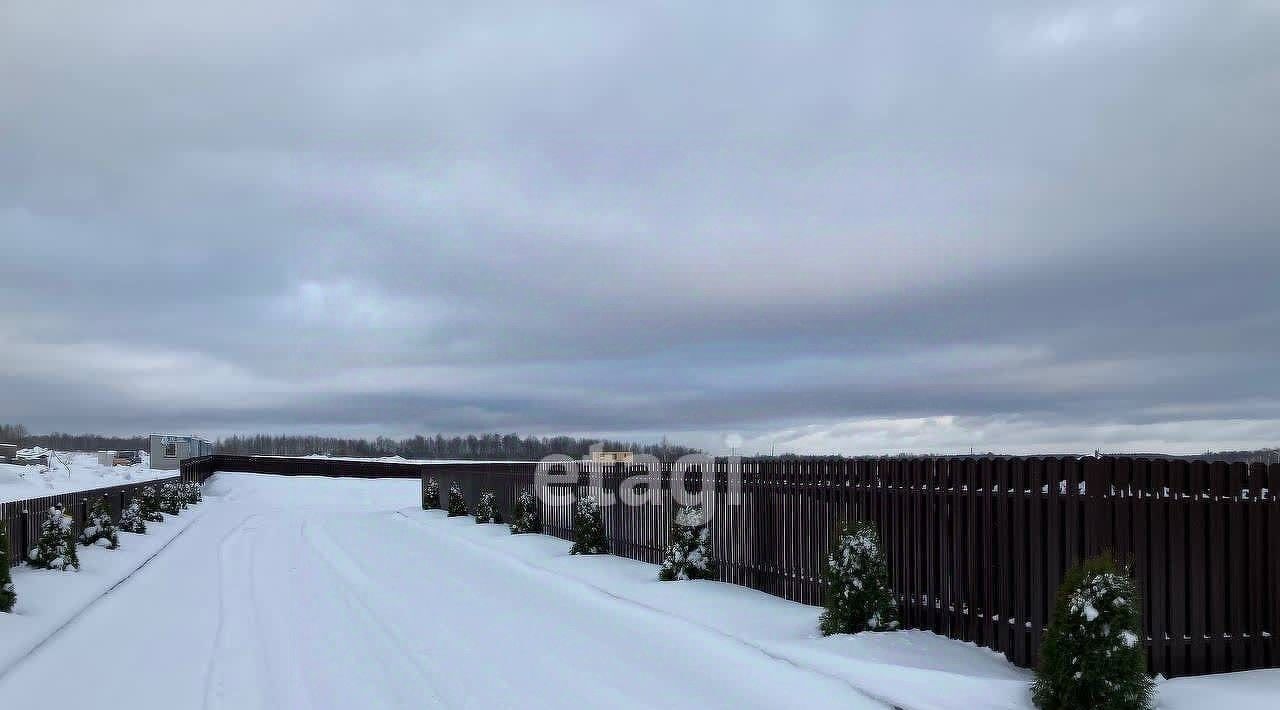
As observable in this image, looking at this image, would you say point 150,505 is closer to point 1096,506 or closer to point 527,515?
point 527,515

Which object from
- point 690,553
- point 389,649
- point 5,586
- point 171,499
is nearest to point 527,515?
point 690,553

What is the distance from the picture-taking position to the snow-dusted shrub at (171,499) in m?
33.4

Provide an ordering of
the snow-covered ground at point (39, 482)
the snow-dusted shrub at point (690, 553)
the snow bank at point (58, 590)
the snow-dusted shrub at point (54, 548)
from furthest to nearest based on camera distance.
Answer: the snow-covered ground at point (39, 482), the snow-dusted shrub at point (54, 548), the snow-dusted shrub at point (690, 553), the snow bank at point (58, 590)

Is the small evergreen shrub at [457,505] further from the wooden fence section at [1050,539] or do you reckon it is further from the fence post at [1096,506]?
the fence post at [1096,506]

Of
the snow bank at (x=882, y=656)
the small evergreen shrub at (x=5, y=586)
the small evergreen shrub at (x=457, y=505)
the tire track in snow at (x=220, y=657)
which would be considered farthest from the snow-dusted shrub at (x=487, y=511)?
the small evergreen shrub at (x=5, y=586)

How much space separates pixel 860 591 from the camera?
952 centimetres

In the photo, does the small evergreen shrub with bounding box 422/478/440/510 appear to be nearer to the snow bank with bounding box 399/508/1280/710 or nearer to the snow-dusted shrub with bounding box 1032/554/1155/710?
the snow bank with bounding box 399/508/1280/710

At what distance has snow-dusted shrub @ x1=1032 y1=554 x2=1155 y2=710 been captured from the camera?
646 cm

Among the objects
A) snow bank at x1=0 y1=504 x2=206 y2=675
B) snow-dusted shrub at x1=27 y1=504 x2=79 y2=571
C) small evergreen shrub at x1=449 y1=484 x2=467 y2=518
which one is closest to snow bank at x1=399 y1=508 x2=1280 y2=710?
snow bank at x1=0 y1=504 x2=206 y2=675

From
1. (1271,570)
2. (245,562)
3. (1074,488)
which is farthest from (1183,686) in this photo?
(245,562)

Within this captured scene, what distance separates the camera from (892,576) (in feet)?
33.7

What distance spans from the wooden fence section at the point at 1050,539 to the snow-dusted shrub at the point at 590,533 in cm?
656

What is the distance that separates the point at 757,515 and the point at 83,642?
8.58m

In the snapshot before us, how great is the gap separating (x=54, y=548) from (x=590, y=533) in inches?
376
